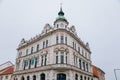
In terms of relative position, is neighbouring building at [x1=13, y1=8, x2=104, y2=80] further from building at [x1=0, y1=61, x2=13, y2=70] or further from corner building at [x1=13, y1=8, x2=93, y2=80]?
building at [x1=0, y1=61, x2=13, y2=70]

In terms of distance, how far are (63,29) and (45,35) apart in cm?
526

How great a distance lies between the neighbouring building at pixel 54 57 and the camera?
103ft

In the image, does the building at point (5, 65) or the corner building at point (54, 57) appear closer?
the corner building at point (54, 57)

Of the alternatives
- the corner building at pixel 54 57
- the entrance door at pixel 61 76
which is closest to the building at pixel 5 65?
the corner building at pixel 54 57

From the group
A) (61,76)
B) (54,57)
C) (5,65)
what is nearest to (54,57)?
(54,57)

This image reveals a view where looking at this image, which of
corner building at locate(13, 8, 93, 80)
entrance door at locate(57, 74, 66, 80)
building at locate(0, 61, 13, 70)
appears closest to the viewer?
entrance door at locate(57, 74, 66, 80)

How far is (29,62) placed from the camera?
39719mm

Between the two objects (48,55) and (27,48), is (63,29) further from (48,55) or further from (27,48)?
(27,48)

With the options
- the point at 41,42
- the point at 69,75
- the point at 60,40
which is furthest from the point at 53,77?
the point at 41,42

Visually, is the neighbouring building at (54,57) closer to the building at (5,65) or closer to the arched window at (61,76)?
the arched window at (61,76)

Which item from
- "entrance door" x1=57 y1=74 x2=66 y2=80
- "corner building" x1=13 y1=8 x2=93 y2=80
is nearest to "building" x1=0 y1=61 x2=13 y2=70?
"corner building" x1=13 y1=8 x2=93 y2=80

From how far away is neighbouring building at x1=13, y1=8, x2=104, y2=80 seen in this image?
31.4m

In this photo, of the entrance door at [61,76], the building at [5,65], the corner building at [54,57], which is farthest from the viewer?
the building at [5,65]

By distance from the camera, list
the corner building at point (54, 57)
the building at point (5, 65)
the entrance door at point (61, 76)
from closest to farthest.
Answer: the entrance door at point (61, 76)
the corner building at point (54, 57)
the building at point (5, 65)
